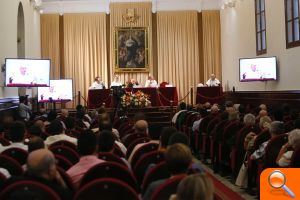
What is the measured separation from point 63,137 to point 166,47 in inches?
635

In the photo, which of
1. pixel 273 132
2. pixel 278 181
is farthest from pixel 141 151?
pixel 278 181

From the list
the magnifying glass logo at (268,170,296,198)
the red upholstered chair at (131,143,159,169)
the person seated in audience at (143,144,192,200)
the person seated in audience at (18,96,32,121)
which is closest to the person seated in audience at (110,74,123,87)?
the person seated in audience at (18,96,32,121)

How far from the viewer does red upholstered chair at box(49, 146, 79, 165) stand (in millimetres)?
5305

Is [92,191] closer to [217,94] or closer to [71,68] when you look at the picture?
[217,94]

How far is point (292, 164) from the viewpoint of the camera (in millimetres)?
5109

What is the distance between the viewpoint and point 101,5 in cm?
2238

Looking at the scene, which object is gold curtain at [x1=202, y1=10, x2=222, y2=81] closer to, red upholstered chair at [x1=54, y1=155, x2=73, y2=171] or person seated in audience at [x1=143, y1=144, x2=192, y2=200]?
red upholstered chair at [x1=54, y1=155, x2=73, y2=171]

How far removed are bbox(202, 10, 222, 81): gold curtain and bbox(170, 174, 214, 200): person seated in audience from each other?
67.0ft

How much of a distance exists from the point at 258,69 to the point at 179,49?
23.6 feet

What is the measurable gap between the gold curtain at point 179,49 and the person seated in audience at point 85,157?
58.1ft

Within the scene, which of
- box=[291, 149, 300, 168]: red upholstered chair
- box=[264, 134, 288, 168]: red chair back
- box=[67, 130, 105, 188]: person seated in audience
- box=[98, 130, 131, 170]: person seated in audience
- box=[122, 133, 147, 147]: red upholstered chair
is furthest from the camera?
box=[122, 133, 147, 147]: red upholstered chair

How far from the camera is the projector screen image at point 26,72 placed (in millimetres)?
13422

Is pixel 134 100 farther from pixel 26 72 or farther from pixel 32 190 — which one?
pixel 32 190

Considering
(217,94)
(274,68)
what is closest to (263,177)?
(274,68)
